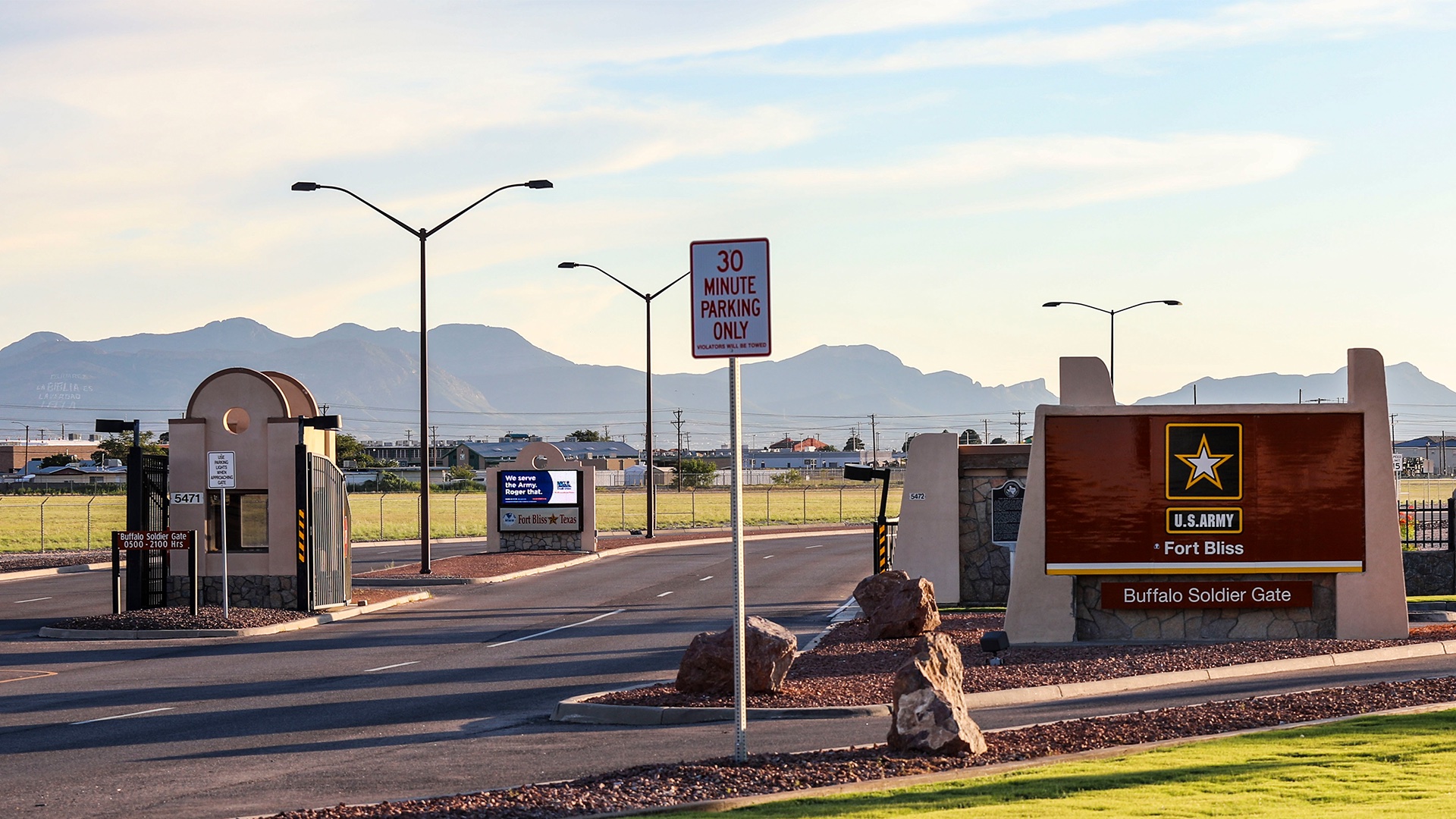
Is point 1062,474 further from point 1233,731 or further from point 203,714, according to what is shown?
point 203,714

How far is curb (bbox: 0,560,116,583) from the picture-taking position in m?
35.5

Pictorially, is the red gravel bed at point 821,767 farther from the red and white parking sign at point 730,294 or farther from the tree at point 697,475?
the tree at point 697,475

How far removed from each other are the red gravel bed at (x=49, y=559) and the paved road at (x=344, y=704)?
29.8 ft

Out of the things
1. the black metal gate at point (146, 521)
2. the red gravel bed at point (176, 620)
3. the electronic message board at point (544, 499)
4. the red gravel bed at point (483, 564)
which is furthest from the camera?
the electronic message board at point (544, 499)

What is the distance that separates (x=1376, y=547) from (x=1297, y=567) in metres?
1.10

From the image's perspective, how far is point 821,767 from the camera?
35.8ft

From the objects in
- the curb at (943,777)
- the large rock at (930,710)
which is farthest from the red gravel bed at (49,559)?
the curb at (943,777)

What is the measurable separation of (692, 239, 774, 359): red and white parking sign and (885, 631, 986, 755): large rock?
2854mm

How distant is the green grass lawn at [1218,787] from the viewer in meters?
8.99

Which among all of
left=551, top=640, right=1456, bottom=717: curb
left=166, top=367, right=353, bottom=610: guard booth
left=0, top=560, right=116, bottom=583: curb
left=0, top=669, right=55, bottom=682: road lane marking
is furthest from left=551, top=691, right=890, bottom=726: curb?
left=0, top=560, right=116, bottom=583: curb

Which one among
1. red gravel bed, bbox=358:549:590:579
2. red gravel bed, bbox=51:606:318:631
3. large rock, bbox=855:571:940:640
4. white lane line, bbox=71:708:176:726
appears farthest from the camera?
red gravel bed, bbox=358:549:590:579

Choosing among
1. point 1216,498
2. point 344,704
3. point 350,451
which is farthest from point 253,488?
point 350,451

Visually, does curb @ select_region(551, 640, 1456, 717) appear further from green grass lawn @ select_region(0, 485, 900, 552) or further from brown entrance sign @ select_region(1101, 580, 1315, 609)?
green grass lawn @ select_region(0, 485, 900, 552)

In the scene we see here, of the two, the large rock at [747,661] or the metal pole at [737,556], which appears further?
the large rock at [747,661]
